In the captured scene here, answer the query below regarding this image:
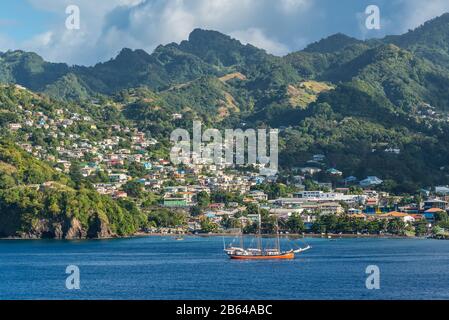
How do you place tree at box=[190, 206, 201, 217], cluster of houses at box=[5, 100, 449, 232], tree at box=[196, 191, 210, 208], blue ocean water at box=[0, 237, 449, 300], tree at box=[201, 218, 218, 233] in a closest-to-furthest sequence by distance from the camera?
blue ocean water at box=[0, 237, 449, 300] → tree at box=[201, 218, 218, 233] → cluster of houses at box=[5, 100, 449, 232] → tree at box=[190, 206, 201, 217] → tree at box=[196, 191, 210, 208]

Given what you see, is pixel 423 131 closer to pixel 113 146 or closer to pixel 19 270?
pixel 113 146

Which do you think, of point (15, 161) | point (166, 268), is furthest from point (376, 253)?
point (15, 161)

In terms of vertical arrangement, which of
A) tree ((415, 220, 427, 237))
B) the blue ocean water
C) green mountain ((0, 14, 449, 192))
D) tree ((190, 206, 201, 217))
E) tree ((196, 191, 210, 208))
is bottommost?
the blue ocean water

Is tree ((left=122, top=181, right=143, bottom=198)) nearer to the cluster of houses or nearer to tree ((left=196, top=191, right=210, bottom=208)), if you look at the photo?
the cluster of houses

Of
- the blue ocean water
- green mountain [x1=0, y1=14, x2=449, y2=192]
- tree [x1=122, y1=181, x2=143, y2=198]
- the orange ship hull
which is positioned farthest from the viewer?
green mountain [x1=0, y1=14, x2=449, y2=192]

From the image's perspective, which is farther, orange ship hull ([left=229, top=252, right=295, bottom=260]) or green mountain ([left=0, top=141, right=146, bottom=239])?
green mountain ([left=0, top=141, right=146, bottom=239])

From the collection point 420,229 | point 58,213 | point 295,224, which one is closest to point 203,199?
point 295,224

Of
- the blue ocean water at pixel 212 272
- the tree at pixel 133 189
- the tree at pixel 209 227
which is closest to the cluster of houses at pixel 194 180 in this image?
the tree at pixel 133 189

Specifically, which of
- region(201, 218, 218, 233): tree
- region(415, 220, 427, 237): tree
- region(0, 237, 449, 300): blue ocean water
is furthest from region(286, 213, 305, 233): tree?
region(0, 237, 449, 300): blue ocean water

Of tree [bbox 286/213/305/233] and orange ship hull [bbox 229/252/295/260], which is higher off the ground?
tree [bbox 286/213/305/233]
